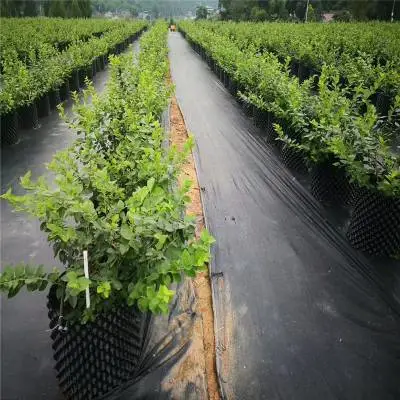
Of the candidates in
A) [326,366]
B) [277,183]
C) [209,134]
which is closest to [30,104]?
[209,134]

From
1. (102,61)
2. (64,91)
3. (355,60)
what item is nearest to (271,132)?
(64,91)

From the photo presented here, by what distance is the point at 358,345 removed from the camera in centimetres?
274

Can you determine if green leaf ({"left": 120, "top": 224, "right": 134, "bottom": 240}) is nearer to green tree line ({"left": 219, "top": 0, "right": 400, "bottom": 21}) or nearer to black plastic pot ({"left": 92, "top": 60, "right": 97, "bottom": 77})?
black plastic pot ({"left": 92, "top": 60, "right": 97, "bottom": 77})

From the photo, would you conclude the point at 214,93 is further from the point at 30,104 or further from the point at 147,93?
the point at 147,93

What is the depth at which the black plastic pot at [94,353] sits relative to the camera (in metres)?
2.15

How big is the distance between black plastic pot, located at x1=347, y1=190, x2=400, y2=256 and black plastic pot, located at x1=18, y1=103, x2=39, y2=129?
19.8ft

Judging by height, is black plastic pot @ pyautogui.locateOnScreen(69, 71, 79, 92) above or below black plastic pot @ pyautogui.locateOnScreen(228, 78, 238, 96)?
above

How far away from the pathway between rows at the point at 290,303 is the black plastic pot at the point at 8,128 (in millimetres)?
A: 3385

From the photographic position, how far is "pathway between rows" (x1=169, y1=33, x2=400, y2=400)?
2.49 m

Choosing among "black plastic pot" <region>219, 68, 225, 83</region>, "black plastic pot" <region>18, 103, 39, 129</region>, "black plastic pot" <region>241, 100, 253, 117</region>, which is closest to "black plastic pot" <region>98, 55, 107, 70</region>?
"black plastic pot" <region>219, 68, 225, 83</region>

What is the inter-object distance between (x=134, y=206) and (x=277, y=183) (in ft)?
10.9

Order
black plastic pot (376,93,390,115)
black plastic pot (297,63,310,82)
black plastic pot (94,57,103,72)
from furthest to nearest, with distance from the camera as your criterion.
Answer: black plastic pot (94,57,103,72), black plastic pot (297,63,310,82), black plastic pot (376,93,390,115)

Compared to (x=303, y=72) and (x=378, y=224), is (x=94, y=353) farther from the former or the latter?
(x=303, y=72)

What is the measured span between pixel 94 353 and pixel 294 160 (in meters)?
4.17
